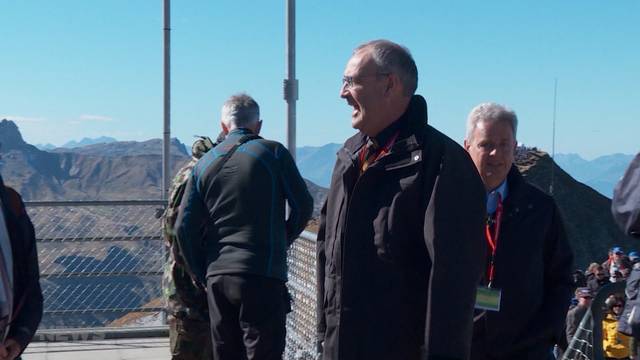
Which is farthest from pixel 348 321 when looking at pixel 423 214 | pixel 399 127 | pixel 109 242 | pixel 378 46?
pixel 109 242

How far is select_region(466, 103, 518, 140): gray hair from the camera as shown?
3.70 metres

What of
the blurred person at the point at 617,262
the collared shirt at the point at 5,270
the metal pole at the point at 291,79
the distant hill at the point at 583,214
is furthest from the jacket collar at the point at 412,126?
the distant hill at the point at 583,214

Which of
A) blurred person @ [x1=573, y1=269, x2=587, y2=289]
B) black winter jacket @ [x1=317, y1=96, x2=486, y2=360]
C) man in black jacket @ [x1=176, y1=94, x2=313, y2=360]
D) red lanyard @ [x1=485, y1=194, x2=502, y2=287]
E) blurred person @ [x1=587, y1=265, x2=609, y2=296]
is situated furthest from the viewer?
blurred person @ [x1=587, y1=265, x2=609, y2=296]

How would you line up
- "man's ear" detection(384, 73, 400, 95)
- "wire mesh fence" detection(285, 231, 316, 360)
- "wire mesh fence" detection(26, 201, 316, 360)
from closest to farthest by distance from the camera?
"man's ear" detection(384, 73, 400, 95) → "wire mesh fence" detection(285, 231, 316, 360) → "wire mesh fence" detection(26, 201, 316, 360)

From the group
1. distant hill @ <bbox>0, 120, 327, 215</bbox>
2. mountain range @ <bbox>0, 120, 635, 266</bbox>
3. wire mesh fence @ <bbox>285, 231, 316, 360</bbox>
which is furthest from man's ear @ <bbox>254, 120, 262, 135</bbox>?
distant hill @ <bbox>0, 120, 327, 215</bbox>

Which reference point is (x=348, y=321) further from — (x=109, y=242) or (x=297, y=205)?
(x=109, y=242)

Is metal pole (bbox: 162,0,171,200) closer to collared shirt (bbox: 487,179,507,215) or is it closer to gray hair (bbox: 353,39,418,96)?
collared shirt (bbox: 487,179,507,215)

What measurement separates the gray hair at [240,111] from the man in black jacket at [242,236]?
0.11 m

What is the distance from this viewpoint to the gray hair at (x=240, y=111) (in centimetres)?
532

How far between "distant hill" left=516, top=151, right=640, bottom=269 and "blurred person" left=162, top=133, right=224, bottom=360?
24383 mm

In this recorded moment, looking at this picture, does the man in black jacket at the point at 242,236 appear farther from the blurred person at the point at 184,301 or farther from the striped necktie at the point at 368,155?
the striped necktie at the point at 368,155

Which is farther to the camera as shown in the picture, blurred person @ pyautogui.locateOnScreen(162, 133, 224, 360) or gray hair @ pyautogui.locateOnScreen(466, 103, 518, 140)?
blurred person @ pyautogui.locateOnScreen(162, 133, 224, 360)

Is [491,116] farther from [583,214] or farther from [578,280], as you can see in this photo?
[583,214]

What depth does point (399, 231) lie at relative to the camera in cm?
293
